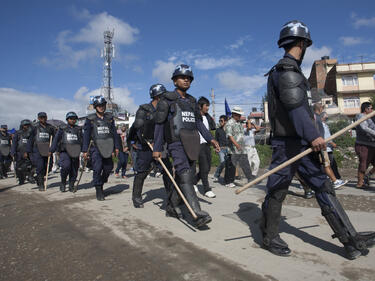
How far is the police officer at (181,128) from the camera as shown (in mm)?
3676

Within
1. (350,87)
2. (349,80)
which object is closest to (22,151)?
(350,87)

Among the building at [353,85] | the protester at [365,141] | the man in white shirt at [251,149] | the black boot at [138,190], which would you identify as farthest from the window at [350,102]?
the black boot at [138,190]

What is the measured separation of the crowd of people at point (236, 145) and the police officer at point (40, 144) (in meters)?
0.04

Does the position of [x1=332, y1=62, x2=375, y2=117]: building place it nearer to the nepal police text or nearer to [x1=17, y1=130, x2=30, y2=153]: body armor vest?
[x1=17, y1=130, x2=30, y2=153]: body armor vest

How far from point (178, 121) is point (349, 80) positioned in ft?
166

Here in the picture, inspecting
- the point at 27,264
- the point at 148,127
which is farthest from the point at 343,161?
the point at 27,264

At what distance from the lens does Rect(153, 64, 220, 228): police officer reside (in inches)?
145

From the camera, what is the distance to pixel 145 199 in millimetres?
5688

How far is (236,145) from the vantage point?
679 cm

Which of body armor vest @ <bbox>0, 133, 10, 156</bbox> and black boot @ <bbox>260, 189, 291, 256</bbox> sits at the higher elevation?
body armor vest @ <bbox>0, 133, 10, 156</bbox>

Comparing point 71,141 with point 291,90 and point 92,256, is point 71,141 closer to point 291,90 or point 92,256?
point 92,256

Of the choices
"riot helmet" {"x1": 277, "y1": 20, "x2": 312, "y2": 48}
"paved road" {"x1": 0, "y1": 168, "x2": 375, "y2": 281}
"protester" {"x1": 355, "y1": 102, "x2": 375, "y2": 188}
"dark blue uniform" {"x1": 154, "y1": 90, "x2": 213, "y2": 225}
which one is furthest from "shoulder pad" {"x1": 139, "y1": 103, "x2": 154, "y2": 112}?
"protester" {"x1": 355, "y1": 102, "x2": 375, "y2": 188}

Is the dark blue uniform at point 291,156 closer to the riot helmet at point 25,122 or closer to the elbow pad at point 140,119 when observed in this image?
the elbow pad at point 140,119

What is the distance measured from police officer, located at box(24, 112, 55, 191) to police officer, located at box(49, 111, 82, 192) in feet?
2.00
